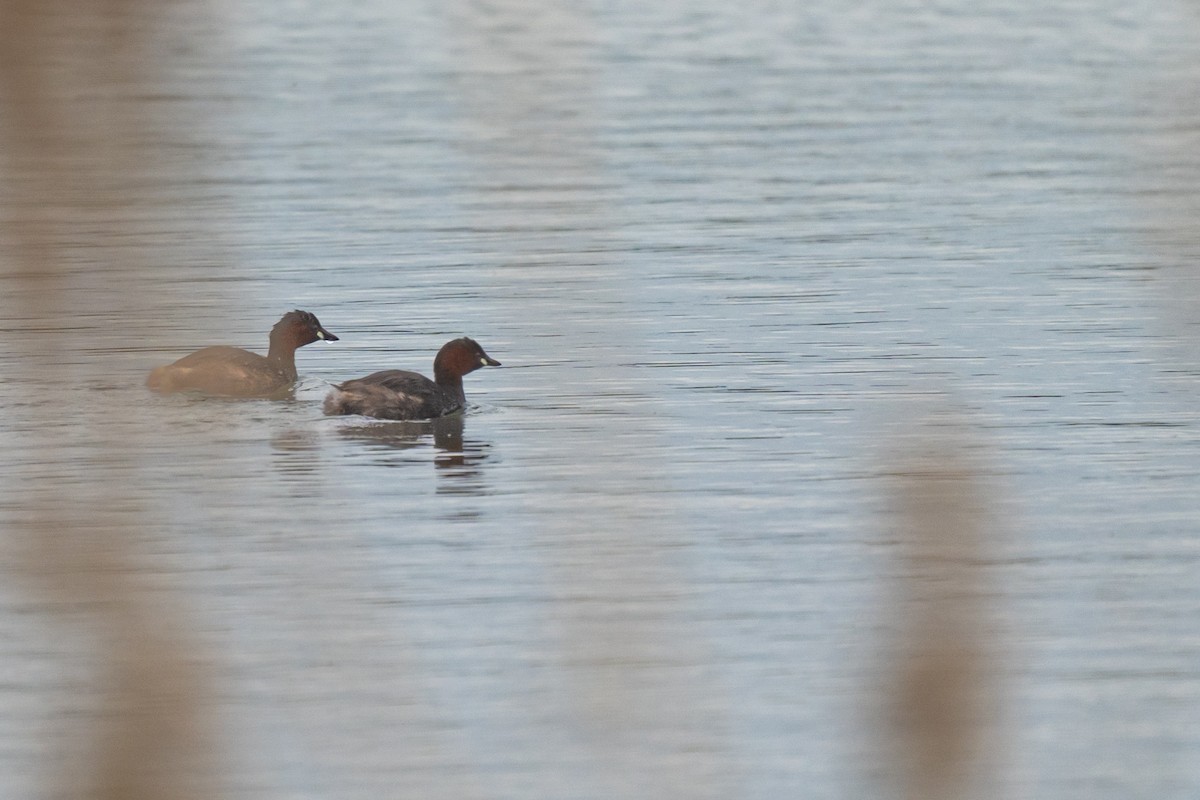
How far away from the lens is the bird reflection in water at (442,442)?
10.6 meters

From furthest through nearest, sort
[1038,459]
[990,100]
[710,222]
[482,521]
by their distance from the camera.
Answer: [990,100], [710,222], [1038,459], [482,521]

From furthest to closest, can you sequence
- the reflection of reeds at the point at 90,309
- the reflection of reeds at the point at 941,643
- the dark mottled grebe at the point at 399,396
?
the dark mottled grebe at the point at 399,396 → the reflection of reeds at the point at 941,643 → the reflection of reeds at the point at 90,309

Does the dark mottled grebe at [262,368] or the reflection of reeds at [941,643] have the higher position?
the reflection of reeds at [941,643]

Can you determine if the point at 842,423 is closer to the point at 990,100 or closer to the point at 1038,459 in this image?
the point at 1038,459

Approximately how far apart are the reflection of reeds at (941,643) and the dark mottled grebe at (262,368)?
26.9ft

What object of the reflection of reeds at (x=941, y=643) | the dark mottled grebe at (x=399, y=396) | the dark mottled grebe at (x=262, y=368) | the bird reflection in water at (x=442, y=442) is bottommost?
the bird reflection in water at (x=442, y=442)

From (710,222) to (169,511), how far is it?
16.0 meters

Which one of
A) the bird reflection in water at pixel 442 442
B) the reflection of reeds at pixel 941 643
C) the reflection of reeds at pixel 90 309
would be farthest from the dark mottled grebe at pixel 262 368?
the reflection of reeds at pixel 941 643

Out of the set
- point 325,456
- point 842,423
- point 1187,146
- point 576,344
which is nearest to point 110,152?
point 576,344

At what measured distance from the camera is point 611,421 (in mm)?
3186

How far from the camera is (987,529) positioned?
230cm

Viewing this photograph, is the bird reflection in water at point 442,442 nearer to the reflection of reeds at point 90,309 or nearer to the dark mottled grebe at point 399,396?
the dark mottled grebe at point 399,396

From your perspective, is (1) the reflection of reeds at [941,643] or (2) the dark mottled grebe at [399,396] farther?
(2) the dark mottled grebe at [399,396]

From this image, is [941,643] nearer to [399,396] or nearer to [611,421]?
[611,421]
